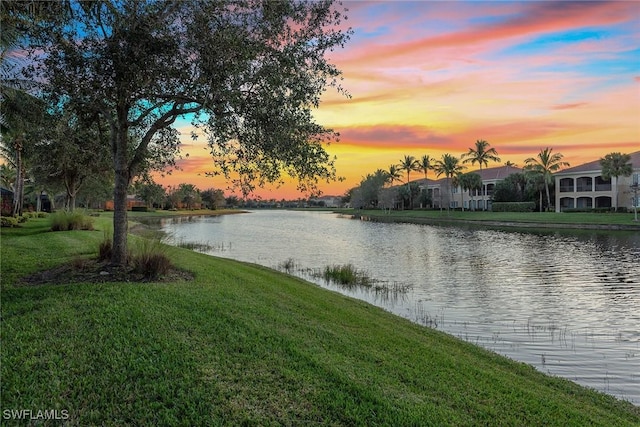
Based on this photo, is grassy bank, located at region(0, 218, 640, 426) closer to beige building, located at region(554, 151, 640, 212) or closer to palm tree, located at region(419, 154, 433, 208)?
beige building, located at region(554, 151, 640, 212)

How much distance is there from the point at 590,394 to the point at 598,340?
4.42 meters

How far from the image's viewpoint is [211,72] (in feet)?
26.9

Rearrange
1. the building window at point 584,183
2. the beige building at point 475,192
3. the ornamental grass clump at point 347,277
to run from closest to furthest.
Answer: the ornamental grass clump at point 347,277 < the building window at point 584,183 < the beige building at point 475,192

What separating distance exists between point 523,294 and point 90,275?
1385 cm

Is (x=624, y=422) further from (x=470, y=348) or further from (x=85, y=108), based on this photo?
(x=85, y=108)

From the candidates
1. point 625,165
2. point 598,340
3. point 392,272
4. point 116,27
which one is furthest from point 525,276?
point 625,165

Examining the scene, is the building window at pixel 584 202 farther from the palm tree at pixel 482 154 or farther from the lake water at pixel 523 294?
the lake water at pixel 523 294

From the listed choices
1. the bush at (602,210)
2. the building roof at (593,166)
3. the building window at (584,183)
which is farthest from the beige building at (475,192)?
the bush at (602,210)

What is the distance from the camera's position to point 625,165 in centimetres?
5578

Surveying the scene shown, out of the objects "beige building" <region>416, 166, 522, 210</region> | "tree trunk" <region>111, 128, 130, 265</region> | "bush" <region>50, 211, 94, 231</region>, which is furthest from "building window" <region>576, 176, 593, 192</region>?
"tree trunk" <region>111, 128, 130, 265</region>

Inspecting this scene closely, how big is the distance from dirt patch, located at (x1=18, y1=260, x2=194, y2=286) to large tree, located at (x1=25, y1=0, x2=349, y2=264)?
500 mm

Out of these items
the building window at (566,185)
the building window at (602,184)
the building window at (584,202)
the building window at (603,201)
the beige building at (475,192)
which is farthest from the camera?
the beige building at (475,192)

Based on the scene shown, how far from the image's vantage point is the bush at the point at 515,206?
68.0m

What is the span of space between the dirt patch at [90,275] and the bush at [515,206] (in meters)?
68.3
